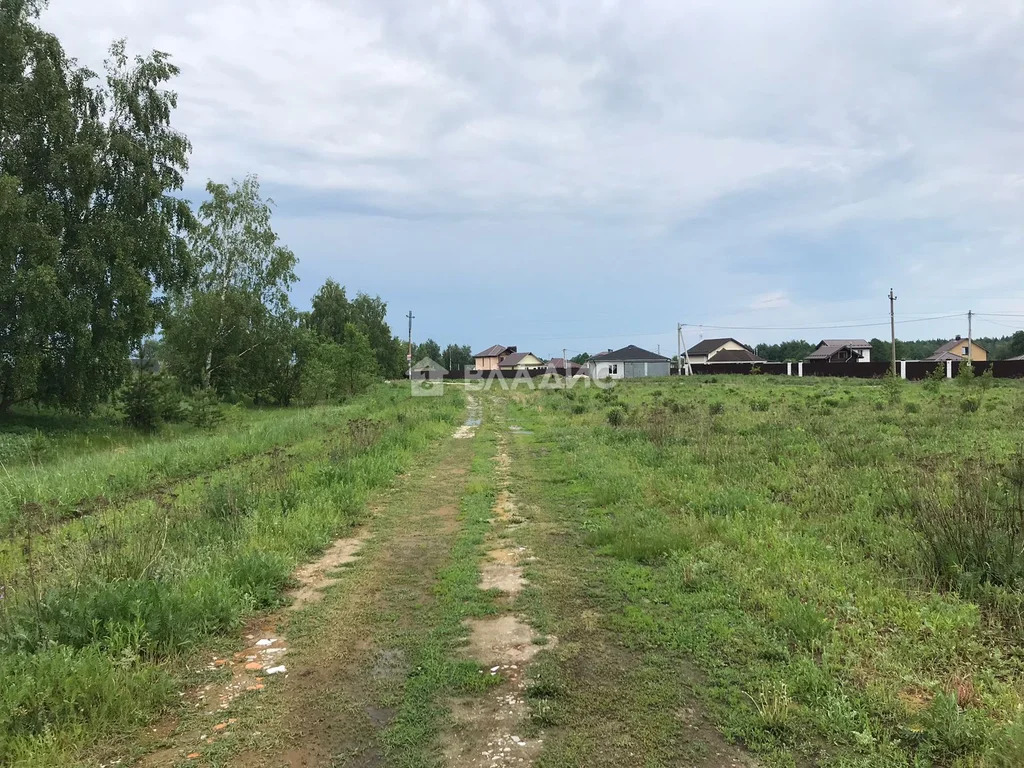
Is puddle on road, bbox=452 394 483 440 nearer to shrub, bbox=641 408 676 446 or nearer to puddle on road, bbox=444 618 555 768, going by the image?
shrub, bbox=641 408 676 446

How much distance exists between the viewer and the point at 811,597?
173 inches

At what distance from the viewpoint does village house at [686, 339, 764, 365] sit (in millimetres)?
76750

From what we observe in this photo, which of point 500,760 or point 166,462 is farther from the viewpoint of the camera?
point 166,462

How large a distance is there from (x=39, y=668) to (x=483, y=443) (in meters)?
11.9

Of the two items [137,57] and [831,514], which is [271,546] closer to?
[831,514]

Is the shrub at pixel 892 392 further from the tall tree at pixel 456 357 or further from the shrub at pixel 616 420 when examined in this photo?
the tall tree at pixel 456 357

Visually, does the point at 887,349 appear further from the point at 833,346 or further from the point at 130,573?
the point at 130,573

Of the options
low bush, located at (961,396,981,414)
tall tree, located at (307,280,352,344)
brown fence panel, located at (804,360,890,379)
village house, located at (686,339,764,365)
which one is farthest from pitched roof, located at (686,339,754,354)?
low bush, located at (961,396,981,414)

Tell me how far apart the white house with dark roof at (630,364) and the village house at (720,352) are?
4.35 meters

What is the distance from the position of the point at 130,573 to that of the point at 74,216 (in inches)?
812

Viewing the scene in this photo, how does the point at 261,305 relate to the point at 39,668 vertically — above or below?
above

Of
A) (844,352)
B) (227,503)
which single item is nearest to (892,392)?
(227,503)

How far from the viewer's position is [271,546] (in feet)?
19.2

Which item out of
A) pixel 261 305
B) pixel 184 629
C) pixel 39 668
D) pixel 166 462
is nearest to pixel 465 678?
pixel 184 629
